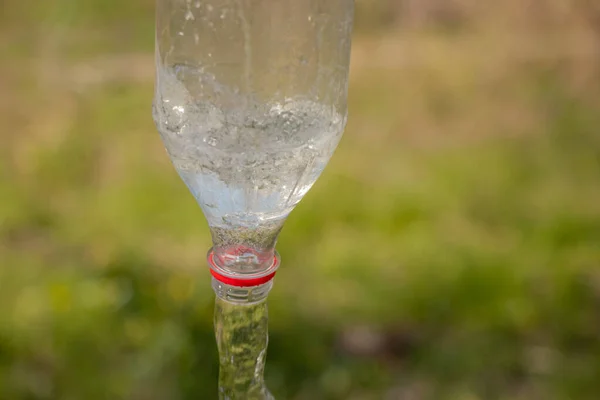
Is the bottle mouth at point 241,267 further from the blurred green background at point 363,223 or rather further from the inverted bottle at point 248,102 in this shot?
the blurred green background at point 363,223

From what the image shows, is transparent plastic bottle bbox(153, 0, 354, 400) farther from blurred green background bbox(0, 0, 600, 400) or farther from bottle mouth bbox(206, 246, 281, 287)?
blurred green background bbox(0, 0, 600, 400)

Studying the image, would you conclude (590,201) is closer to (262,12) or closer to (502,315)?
(502,315)

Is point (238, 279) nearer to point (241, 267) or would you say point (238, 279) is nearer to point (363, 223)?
point (241, 267)

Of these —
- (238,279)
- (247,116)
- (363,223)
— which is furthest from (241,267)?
(363,223)

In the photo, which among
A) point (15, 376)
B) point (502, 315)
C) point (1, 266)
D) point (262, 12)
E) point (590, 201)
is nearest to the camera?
point (262, 12)

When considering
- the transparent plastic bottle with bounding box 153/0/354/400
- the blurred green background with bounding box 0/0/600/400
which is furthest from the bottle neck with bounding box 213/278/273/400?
the blurred green background with bounding box 0/0/600/400

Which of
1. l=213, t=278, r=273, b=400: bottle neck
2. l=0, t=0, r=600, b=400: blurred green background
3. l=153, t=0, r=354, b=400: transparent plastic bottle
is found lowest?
l=0, t=0, r=600, b=400: blurred green background

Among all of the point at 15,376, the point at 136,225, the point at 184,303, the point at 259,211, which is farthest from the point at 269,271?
the point at 136,225
